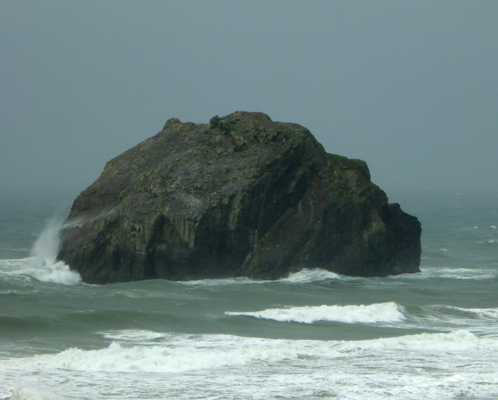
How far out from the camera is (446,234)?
54250mm

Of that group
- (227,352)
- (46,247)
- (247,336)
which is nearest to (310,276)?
(247,336)

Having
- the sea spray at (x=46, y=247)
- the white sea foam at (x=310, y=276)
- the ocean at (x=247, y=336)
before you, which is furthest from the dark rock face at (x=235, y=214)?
the sea spray at (x=46, y=247)

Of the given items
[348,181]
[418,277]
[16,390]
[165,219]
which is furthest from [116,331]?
[418,277]

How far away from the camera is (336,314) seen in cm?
2223

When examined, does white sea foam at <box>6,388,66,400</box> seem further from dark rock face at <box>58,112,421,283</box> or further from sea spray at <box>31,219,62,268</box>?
sea spray at <box>31,219,62,268</box>

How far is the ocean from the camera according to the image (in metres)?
14.0

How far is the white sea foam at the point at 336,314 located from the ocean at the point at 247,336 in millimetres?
66

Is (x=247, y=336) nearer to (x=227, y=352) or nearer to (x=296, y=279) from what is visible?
(x=227, y=352)

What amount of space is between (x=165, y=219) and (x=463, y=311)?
11.4m

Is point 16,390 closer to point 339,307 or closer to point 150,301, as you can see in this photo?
point 150,301

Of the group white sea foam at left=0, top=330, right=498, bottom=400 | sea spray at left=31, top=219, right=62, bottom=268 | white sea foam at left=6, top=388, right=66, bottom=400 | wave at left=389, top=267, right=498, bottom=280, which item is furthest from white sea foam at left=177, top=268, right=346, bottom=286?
white sea foam at left=6, top=388, right=66, bottom=400

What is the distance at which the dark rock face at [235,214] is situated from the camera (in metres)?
26.8

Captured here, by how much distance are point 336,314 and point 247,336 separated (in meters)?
4.29

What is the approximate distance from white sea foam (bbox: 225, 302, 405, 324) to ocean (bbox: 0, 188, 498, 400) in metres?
0.07
